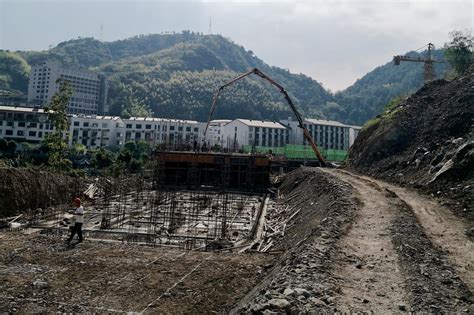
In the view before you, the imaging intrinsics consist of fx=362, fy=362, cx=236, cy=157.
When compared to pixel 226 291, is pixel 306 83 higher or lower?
higher

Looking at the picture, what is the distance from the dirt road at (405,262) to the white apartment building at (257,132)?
163ft

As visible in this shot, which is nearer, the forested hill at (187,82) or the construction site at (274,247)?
the construction site at (274,247)

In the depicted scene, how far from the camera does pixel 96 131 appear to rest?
186ft

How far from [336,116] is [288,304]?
385 feet

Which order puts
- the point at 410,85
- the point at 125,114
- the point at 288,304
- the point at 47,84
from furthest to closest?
1. the point at 410,85
2. the point at 47,84
3. the point at 125,114
4. the point at 288,304

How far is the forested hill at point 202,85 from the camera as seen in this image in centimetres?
9194

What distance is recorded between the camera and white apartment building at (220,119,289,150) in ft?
196

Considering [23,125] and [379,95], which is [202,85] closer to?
[379,95]

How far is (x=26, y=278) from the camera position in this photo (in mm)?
6738

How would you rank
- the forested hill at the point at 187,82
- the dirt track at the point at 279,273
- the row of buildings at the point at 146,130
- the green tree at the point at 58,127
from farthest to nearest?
the forested hill at the point at 187,82
the row of buildings at the point at 146,130
the green tree at the point at 58,127
the dirt track at the point at 279,273

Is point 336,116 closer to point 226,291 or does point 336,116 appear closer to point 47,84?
point 47,84

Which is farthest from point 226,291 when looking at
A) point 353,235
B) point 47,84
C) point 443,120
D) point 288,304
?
point 47,84

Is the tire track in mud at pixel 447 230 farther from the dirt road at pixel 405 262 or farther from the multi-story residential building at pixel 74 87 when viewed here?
the multi-story residential building at pixel 74 87

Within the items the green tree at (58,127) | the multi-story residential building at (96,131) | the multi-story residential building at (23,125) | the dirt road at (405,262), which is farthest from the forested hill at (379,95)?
the dirt road at (405,262)
